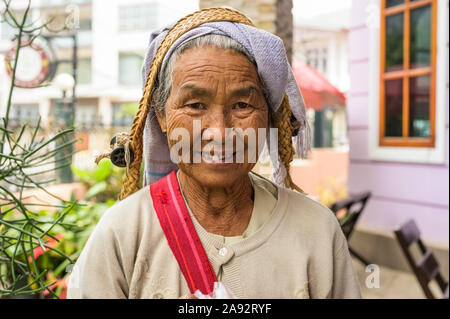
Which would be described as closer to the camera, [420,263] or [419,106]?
[420,263]

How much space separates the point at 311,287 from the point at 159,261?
352mm

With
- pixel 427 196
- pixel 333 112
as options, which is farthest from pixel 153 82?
pixel 333 112

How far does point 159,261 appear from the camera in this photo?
2.95 feet

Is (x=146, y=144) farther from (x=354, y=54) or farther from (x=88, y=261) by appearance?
(x=354, y=54)

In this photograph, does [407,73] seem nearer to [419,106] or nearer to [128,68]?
[419,106]

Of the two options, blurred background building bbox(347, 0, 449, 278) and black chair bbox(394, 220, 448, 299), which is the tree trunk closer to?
black chair bbox(394, 220, 448, 299)

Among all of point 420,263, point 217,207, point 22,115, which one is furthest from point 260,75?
point 22,115

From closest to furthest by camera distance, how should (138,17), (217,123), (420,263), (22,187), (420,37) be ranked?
(217,123), (22,187), (420,263), (420,37), (138,17)

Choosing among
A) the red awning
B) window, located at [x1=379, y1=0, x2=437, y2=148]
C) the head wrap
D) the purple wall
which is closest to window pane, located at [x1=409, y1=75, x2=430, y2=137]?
window, located at [x1=379, y1=0, x2=437, y2=148]

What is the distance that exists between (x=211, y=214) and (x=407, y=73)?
3735mm

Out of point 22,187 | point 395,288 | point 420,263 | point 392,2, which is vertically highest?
point 392,2

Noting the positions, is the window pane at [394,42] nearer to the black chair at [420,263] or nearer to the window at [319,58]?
the black chair at [420,263]

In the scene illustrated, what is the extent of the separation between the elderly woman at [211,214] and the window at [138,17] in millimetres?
19326

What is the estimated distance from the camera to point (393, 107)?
4.29 metres
